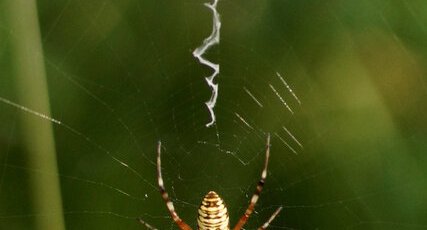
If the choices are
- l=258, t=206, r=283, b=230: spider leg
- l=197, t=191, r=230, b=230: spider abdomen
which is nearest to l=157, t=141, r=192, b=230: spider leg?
l=197, t=191, r=230, b=230: spider abdomen

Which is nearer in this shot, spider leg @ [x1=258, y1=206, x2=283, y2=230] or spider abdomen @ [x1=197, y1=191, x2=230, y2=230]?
spider abdomen @ [x1=197, y1=191, x2=230, y2=230]

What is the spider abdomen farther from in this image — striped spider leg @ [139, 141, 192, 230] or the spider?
striped spider leg @ [139, 141, 192, 230]

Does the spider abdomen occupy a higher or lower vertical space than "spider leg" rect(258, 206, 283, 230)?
higher

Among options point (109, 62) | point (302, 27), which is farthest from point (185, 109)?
point (302, 27)

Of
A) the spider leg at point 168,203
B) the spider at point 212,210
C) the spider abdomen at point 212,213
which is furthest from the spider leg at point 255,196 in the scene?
the spider leg at point 168,203

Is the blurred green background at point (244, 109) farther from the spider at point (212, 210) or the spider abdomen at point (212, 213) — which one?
the spider abdomen at point (212, 213)

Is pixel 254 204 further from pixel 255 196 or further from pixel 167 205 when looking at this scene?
pixel 167 205

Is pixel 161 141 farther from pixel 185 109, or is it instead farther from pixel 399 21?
pixel 399 21
